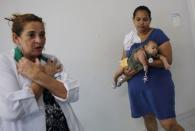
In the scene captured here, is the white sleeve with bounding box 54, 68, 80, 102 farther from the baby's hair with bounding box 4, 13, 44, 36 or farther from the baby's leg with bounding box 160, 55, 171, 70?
the baby's leg with bounding box 160, 55, 171, 70

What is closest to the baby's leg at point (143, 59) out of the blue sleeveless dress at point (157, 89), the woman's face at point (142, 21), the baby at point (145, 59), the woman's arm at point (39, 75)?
the baby at point (145, 59)

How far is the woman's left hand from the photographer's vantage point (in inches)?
54.4

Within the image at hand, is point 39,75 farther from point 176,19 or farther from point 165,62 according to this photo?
point 176,19

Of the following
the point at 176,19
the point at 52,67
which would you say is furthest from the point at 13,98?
the point at 176,19

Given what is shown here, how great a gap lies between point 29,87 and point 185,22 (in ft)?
8.32

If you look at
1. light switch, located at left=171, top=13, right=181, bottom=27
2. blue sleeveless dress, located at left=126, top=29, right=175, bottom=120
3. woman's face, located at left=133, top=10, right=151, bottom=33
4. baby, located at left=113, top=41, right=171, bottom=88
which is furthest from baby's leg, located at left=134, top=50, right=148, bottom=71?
light switch, located at left=171, top=13, right=181, bottom=27

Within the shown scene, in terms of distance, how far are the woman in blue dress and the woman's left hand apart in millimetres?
1160

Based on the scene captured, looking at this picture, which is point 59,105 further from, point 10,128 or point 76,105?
point 76,105

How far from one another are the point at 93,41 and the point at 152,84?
746mm

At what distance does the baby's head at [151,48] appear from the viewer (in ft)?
7.64

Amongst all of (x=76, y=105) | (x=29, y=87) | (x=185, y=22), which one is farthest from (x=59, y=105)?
(x=185, y=22)

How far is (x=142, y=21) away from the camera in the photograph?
253 centimetres

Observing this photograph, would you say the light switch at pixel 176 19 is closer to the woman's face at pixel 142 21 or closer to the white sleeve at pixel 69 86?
the woman's face at pixel 142 21

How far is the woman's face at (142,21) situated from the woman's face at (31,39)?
Answer: 124 cm
